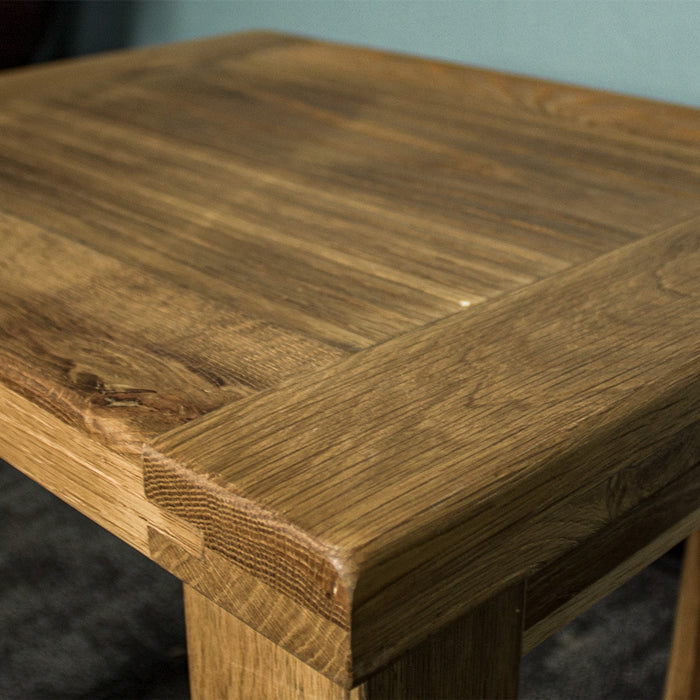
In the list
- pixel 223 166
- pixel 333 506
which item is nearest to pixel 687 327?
pixel 333 506

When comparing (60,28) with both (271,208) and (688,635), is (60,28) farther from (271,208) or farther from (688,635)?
(688,635)

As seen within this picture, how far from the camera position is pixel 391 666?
0.31 meters

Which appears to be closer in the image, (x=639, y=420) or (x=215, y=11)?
(x=639, y=420)

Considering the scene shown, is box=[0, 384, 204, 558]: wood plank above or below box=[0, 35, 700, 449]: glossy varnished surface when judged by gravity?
below

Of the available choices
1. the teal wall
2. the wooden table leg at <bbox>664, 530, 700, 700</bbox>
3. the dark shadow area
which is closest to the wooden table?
the teal wall

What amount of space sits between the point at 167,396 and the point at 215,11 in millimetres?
867

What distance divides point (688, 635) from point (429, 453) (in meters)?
0.50

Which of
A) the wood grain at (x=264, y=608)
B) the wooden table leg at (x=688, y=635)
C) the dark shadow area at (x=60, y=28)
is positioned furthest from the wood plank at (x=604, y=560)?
the dark shadow area at (x=60, y=28)

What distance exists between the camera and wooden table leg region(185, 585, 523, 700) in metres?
0.32

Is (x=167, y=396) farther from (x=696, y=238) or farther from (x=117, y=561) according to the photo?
(x=117, y=561)

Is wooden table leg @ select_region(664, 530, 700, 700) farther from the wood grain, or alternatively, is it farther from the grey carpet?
the wood grain

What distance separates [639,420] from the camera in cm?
34

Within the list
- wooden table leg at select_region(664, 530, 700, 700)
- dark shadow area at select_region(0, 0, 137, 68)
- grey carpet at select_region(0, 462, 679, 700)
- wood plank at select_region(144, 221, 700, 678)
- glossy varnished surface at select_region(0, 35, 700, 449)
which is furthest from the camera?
dark shadow area at select_region(0, 0, 137, 68)

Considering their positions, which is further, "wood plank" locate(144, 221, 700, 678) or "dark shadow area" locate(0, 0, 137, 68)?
"dark shadow area" locate(0, 0, 137, 68)
